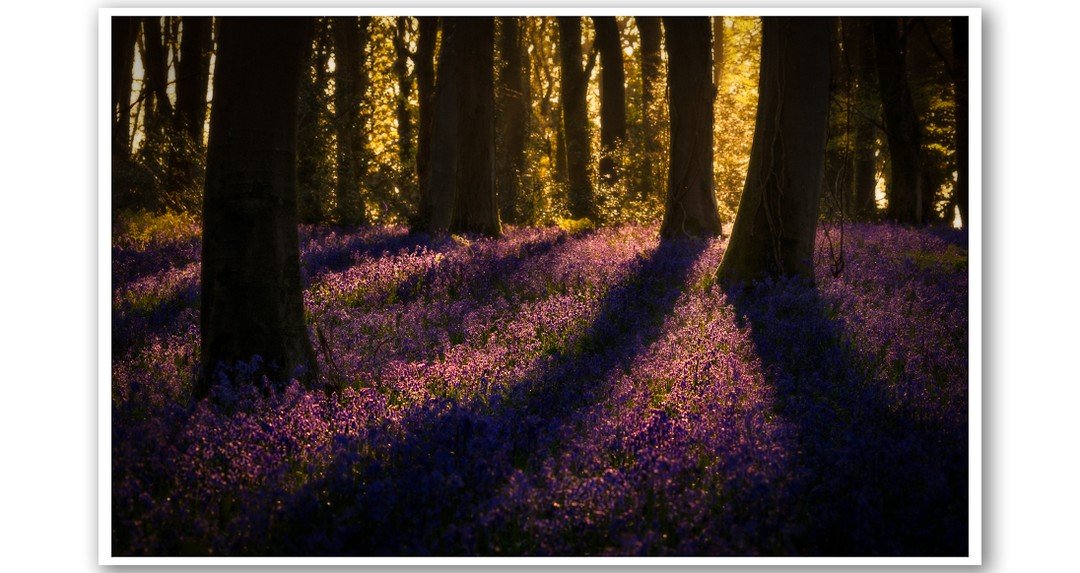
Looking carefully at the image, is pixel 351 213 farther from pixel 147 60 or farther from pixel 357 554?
pixel 357 554

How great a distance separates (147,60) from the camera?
19.0 m

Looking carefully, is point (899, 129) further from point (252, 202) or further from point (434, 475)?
point (434, 475)

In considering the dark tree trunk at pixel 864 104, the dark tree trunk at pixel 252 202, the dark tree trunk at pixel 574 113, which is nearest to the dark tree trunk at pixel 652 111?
the dark tree trunk at pixel 574 113

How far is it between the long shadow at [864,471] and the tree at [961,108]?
683 cm

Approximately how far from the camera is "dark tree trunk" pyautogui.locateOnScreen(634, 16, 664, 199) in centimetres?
2142

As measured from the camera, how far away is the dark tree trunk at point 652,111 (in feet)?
70.3

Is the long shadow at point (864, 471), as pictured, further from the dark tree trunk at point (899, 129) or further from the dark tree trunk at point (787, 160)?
the dark tree trunk at point (899, 129)

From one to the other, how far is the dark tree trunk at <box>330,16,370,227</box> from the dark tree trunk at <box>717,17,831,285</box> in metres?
9.72

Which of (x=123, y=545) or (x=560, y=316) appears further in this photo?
(x=560, y=316)
